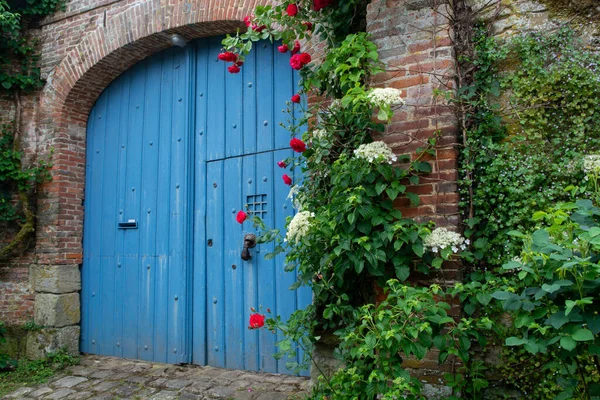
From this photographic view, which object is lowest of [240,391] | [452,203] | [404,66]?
[240,391]

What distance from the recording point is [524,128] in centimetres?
275

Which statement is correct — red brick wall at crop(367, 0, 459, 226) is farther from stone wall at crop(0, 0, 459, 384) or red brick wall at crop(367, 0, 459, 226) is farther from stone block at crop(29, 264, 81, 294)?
stone block at crop(29, 264, 81, 294)

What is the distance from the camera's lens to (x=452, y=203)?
108 inches

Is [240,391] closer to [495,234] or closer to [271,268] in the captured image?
[271,268]

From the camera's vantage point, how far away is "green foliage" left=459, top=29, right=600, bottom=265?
2590mm

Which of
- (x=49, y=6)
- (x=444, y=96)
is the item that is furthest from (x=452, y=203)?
(x=49, y=6)

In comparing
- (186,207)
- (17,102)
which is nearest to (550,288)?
(186,207)

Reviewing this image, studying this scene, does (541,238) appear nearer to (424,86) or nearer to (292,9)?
(424,86)

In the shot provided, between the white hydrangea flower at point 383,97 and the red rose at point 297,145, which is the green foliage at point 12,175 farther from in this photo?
the white hydrangea flower at point 383,97

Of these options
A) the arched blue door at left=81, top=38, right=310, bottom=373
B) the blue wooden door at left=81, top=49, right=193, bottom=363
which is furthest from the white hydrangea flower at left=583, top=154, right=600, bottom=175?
the blue wooden door at left=81, top=49, right=193, bottom=363

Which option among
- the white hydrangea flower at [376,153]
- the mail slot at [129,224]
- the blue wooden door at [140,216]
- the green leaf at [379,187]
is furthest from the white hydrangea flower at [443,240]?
the mail slot at [129,224]

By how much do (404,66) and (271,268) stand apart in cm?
199

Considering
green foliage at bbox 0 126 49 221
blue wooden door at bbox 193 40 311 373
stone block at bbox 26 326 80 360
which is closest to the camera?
blue wooden door at bbox 193 40 311 373

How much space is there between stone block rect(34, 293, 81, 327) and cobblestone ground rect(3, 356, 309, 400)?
2.00 feet
